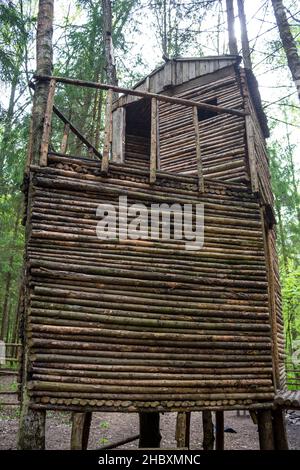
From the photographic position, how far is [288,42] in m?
9.30

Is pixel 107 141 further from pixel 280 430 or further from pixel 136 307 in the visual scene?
pixel 280 430

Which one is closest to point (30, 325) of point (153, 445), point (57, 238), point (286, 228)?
point (57, 238)

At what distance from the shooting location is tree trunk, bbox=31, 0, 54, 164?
23.0 ft

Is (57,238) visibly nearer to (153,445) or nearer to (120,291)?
(120,291)

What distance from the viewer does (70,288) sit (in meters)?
5.88

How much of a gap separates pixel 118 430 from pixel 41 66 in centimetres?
1075

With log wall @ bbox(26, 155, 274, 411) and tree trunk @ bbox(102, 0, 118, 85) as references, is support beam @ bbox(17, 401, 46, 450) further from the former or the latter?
tree trunk @ bbox(102, 0, 118, 85)

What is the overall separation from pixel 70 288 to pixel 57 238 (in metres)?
0.78

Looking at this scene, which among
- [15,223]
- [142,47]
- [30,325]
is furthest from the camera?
[15,223]

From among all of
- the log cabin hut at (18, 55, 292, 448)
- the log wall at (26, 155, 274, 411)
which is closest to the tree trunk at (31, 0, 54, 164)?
the log cabin hut at (18, 55, 292, 448)

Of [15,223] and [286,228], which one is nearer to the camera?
[15,223]

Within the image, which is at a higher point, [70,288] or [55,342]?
[70,288]

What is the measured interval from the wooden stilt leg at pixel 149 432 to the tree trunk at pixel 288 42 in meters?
7.52

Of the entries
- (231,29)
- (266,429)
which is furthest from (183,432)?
(231,29)
